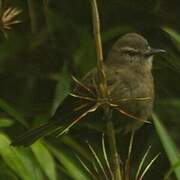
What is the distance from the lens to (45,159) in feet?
11.5

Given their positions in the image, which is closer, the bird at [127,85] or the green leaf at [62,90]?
the bird at [127,85]

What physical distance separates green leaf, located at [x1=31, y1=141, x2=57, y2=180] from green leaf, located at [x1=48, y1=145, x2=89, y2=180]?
0.10 m

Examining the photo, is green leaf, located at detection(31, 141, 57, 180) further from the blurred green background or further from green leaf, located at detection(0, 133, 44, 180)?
the blurred green background

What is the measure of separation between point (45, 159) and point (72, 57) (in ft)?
4.13

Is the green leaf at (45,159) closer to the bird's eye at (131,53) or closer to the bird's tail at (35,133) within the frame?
the bird's tail at (35,133)

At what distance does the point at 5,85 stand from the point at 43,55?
0.31m

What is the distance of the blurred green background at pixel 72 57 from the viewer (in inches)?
164

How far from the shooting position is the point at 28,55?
482 cm

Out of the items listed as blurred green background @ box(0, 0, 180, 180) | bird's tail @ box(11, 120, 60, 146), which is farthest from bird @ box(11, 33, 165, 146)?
blurred green background @ box(0, 0, 180, 180)

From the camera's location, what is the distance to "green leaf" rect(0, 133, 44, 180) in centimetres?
334

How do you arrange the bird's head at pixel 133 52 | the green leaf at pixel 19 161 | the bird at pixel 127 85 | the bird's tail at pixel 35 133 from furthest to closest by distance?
the bird's head at pixel 133 52
the green leaf at pixel 19 161
the bird at pixel 127 85
the bird's tail at pixel 35 133

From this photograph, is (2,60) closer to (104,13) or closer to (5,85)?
(5,85)

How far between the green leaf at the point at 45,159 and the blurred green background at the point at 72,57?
420 millimetres

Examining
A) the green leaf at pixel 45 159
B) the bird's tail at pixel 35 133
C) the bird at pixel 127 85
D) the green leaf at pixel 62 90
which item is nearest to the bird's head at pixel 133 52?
the bird at pixel 127 85
